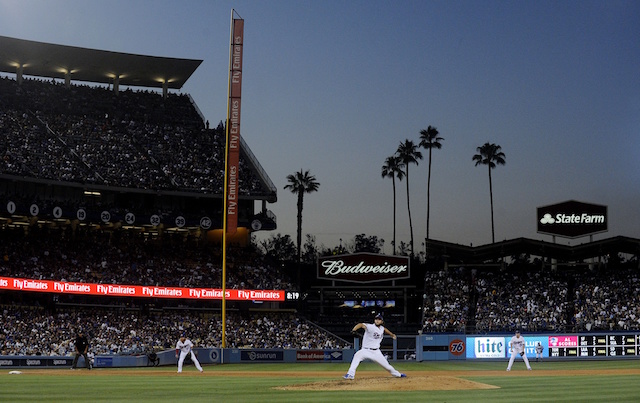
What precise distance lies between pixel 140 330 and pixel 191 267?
932 centimetres

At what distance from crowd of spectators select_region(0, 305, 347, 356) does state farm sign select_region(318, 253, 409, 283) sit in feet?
17.1

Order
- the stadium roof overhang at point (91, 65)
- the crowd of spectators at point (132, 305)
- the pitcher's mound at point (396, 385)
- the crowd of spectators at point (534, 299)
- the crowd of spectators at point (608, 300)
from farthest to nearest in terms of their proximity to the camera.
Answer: the stadium roof overhang at point (91, 65)
the crowd of spectators at point (534, 299)
the crowd of spectators at point (608, 300)
the crowd of spectators at point (132, 305)
the pitcher's mound at point (396, 385)

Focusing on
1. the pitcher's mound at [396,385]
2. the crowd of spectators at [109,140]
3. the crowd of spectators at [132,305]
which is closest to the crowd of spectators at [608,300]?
the crowd of spectators at [132,305]

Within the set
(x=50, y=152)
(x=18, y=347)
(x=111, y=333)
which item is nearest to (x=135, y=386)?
(x=18, y=347)

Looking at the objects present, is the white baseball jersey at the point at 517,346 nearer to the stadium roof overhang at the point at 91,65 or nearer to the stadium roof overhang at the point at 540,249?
the stadium roof overhang at the point at 540,249

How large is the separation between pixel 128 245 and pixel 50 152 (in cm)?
961

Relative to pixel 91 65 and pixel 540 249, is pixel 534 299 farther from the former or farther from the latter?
pixel 91 65

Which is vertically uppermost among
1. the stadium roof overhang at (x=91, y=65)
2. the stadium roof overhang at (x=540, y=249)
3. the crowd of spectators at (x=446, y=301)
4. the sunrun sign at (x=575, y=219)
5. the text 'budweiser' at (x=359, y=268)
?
the stadium roof overhang at (x=91, y=65)

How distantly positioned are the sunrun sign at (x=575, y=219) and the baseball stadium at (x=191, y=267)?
0.39 ft

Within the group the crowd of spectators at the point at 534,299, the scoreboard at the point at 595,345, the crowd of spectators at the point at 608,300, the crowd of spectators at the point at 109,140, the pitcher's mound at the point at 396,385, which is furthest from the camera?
the crowd of spectators at the point at 109,140

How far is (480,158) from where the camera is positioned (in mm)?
87688

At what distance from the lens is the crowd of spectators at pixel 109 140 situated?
59719 mm

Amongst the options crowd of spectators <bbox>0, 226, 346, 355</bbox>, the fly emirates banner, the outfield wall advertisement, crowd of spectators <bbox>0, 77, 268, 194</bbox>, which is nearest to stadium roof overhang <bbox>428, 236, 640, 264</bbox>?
the outfield wall advertisement

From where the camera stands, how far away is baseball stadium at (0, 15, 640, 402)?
51.0 metres
